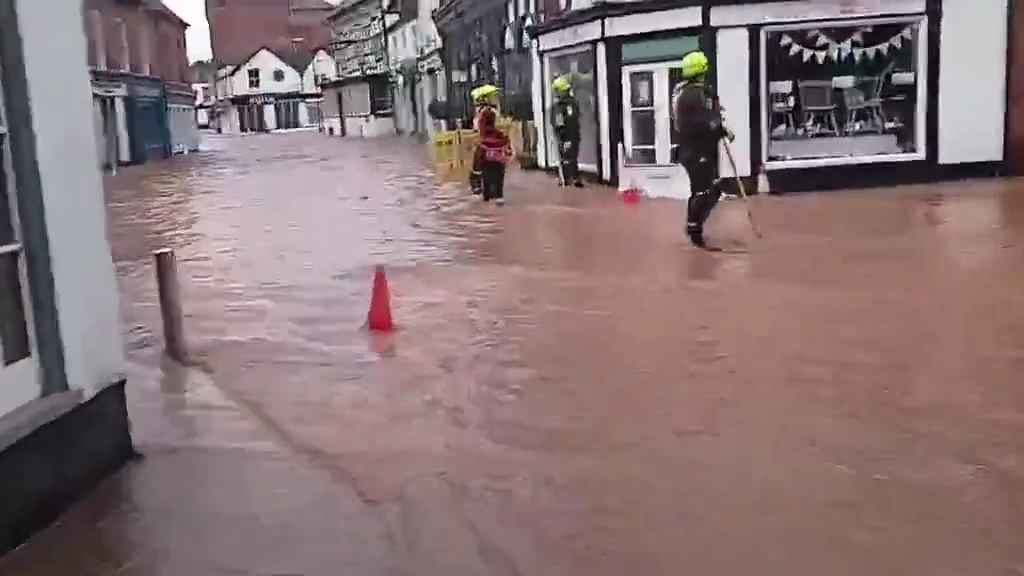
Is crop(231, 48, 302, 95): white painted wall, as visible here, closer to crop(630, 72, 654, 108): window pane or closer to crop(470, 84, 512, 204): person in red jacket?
crop(630, 72, 654, 108): window pane

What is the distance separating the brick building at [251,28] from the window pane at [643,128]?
81.8 meters

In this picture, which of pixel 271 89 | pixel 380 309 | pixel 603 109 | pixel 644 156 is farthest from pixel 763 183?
pixel 271 89

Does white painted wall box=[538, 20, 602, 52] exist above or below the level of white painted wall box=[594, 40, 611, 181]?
above

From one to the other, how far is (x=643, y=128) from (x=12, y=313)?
15577 mm

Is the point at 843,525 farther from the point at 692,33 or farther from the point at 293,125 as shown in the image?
the point at 293,125

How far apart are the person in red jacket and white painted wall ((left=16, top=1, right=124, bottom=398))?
1304cm

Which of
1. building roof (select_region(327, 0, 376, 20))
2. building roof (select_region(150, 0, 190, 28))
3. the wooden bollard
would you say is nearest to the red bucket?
the wooden bollard

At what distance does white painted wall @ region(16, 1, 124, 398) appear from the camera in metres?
5.44

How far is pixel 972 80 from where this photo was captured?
1881 cm

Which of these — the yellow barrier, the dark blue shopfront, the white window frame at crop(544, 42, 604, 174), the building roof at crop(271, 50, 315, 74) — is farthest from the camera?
the building roof at crop(271, 50, 315, 74)

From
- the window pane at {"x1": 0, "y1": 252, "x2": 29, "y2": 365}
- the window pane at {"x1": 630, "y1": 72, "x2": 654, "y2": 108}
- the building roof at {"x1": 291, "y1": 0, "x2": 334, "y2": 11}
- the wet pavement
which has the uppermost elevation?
the building roof at {"x1": 291, "y1": 0, "x2": 334, "y2": 11}

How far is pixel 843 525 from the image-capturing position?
484 cm

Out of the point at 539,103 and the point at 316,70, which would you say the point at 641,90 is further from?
the point at 316,70

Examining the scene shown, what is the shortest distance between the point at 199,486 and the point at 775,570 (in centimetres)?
279
